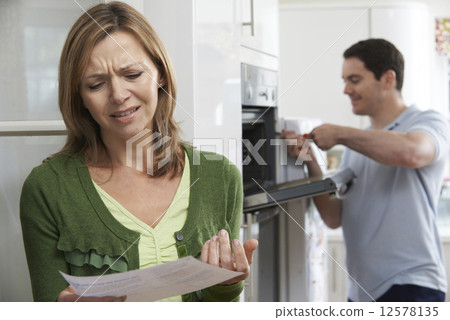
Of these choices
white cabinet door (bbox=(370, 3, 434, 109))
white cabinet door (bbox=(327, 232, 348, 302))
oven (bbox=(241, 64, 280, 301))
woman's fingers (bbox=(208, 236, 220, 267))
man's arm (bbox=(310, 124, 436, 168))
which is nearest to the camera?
woman's fingers (bbox=(208, 236, 220, 267))

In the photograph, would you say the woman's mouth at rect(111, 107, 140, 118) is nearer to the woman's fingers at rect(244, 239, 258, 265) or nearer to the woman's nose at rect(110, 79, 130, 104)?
the woman's nose at rect(110, 79, 130, 104)

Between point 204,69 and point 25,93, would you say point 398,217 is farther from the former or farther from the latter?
point 25,93

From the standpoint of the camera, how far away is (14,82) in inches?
24.6

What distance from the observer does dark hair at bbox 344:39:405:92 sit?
85 cm

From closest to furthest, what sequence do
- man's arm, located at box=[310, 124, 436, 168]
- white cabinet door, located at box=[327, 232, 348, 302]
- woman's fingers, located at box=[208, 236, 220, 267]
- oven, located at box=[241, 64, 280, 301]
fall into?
woman's fingers, located at box=[208, 236, 220, 267] → oven, located at box=[241, 64, 280, 301] → man's arm, located at box=[310, 124, 436, 168] → white cabinet door, located at box=[327, 232, 348, 302]

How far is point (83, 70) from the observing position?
0.56 meters

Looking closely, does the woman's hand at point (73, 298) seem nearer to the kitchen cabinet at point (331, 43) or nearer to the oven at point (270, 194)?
the oven at point (270, 194)

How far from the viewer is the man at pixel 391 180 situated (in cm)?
83

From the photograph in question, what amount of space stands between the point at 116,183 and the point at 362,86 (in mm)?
439

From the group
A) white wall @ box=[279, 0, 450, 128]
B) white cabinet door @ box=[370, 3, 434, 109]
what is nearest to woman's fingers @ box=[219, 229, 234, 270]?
white wall @ box=[279, 0, 450, 128]

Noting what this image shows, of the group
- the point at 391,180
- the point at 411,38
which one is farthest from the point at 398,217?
the point at 411,38

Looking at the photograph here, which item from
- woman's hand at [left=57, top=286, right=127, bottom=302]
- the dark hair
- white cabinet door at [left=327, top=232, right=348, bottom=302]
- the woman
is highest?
the dark hair

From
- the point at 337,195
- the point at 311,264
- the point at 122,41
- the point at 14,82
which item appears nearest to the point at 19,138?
the point at 14,82
